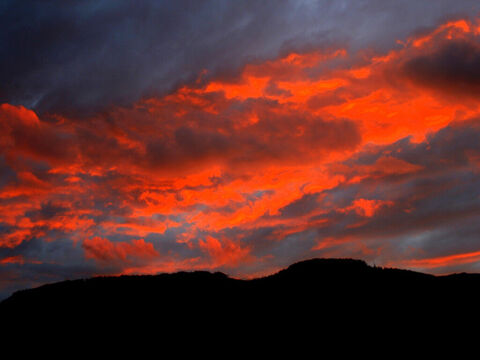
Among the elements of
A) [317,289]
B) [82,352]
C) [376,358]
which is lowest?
[376,358]

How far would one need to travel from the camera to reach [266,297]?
4291 centimetres

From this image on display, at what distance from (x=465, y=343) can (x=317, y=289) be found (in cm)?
1310

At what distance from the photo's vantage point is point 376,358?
111 ft

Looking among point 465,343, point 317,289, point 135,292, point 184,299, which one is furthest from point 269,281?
point 465,343

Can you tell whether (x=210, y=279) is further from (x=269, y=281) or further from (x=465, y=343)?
(x=465, y=343)

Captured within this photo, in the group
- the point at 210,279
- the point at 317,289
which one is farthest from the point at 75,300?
the point at 317,289

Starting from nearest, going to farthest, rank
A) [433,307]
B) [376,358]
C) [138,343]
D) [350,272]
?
[376,358] → [138,343] → [433,307] → [350,272]

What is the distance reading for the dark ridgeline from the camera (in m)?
39.1

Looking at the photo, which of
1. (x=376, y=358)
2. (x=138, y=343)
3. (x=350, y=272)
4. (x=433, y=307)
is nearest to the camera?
(x=376, y=358)

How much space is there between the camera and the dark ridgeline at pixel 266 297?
39.1 m

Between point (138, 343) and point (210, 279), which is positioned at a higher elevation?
point (210, 279)

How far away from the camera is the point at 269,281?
151ft

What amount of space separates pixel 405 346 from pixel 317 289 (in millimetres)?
9601

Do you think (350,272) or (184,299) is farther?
(350,272)
